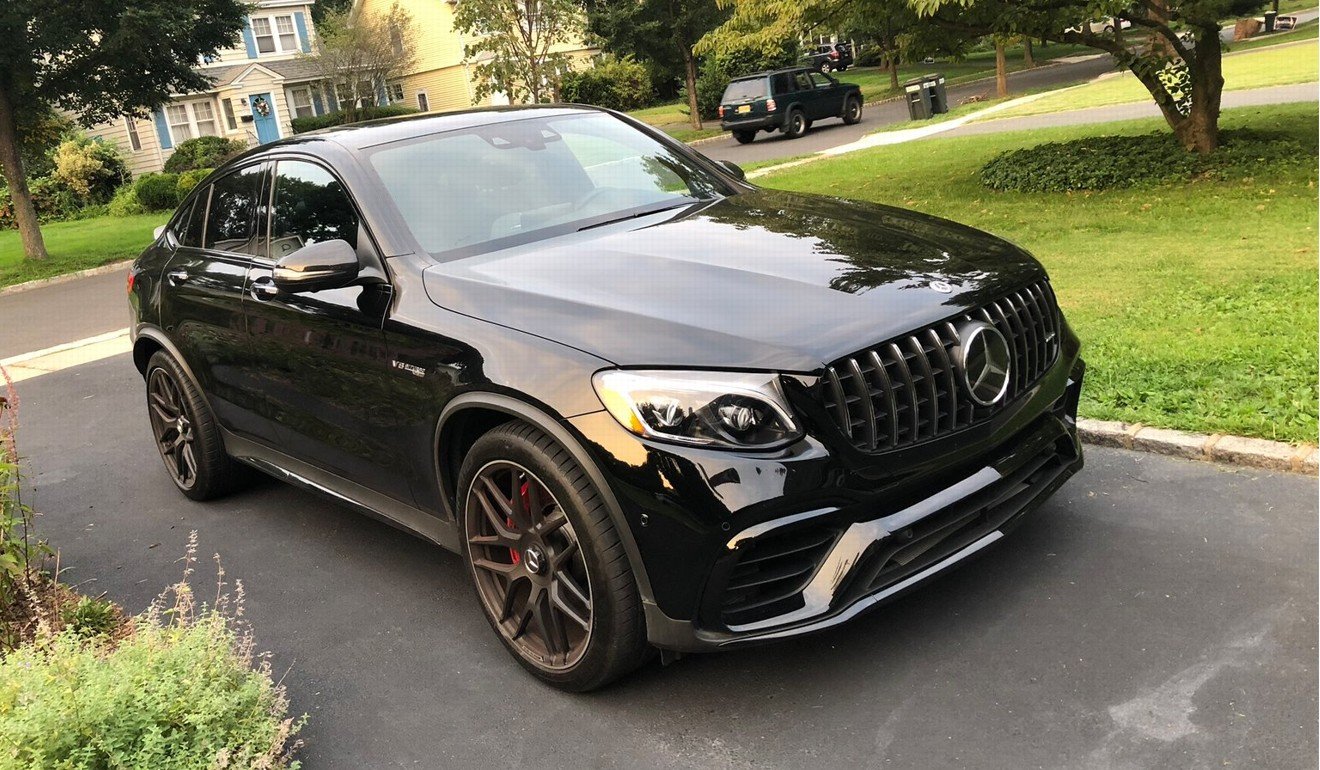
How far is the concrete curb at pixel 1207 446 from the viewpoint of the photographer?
4375mm

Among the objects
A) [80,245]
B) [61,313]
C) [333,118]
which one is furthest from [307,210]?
[333,118]

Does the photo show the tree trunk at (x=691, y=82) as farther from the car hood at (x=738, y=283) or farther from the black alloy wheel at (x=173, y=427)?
the car hood at (x=738, y=283)

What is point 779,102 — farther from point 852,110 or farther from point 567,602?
point 567,602

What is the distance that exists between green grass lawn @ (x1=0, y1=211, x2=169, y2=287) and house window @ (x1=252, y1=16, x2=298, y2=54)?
65.8ft

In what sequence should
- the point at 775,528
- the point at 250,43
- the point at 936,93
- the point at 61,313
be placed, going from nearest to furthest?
the point at 775,528 → the point at 61,313 → the point at 936,93 → the point at 250,43

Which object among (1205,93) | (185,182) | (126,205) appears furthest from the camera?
(126,205)

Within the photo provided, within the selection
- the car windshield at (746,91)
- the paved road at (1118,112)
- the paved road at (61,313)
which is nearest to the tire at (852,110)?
the car windshield at (746,91)

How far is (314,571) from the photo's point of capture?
4.73m

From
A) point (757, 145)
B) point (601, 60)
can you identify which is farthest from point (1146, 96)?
point (601, 60)

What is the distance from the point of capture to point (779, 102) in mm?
27531

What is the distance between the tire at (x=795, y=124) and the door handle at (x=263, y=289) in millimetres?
24570

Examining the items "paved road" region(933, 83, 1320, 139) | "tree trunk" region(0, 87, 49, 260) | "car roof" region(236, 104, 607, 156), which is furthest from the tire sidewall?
"tree trunk" region(0, 87, 49, 260)

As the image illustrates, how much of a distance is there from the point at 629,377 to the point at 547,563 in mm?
703

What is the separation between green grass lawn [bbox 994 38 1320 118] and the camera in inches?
857
